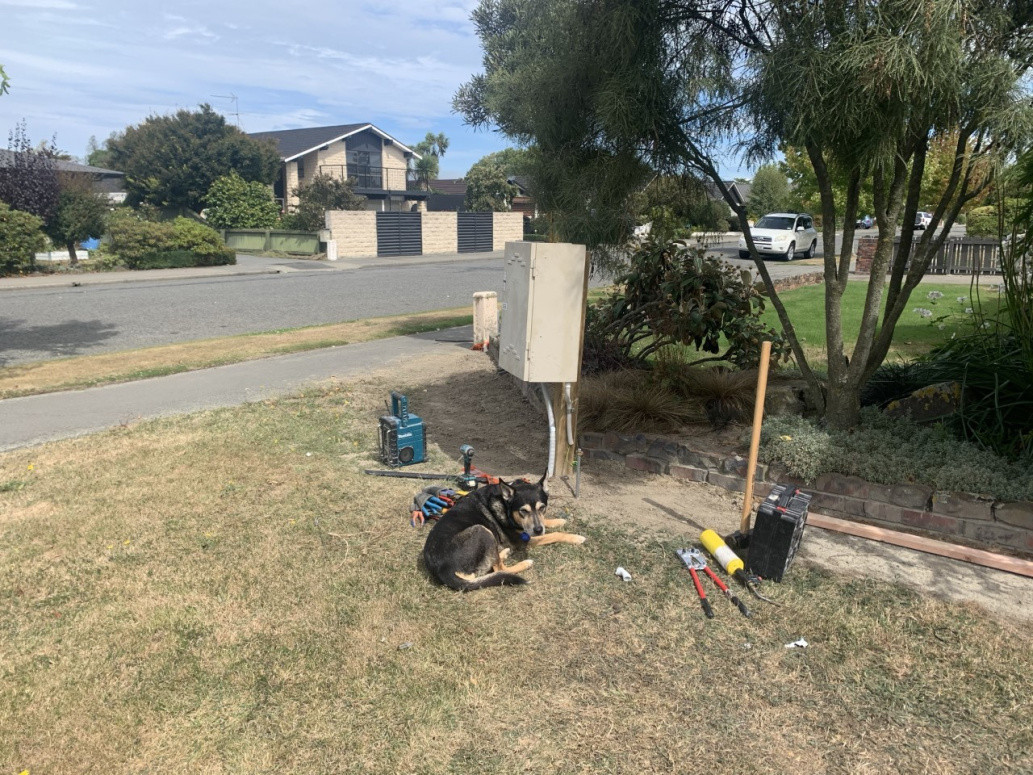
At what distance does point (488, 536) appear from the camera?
15.5 ft

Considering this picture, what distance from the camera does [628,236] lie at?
716 centimetres

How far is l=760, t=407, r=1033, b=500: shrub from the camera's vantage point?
5.13 metres

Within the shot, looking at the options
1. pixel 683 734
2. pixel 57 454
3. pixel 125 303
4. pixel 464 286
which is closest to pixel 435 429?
pixel 57 454

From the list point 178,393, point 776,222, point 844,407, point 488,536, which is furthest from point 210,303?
point 776,222

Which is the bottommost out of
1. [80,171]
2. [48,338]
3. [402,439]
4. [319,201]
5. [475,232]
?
[48,338]

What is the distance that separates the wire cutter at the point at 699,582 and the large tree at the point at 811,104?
2.13 meters

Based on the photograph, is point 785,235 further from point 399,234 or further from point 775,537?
point 775,537

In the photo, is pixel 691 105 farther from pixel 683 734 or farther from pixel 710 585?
pixel 683 734

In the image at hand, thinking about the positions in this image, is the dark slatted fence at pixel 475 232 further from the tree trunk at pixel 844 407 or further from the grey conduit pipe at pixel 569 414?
the tree trunk at pixel 844 407

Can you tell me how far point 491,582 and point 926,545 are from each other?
9.31ft

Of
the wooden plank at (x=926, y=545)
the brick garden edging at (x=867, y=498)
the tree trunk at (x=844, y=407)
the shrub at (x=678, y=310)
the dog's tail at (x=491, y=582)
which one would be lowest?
the dog's tail at (x=491, y=582)

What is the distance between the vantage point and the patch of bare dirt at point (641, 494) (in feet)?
15.2

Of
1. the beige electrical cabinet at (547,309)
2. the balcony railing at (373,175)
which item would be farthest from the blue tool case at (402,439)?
the balcony railing at (373,175)

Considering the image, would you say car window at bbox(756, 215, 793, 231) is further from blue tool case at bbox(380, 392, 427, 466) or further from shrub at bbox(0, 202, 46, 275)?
blue tool case at bbox(380, 392, 427, 466)
